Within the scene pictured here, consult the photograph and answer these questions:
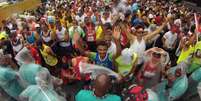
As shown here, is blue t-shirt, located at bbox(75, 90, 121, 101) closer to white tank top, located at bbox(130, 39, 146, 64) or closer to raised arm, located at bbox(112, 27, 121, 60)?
raised arm, located at bbox(112, 27, 121, 60)

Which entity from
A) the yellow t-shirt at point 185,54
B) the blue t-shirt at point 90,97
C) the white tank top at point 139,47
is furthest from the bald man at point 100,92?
the yellow t-shirt at point 185,54

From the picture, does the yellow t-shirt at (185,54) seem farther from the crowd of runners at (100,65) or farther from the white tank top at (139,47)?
the white tank top at (139,47)

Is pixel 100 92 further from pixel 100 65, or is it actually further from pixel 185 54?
pixel 185 54

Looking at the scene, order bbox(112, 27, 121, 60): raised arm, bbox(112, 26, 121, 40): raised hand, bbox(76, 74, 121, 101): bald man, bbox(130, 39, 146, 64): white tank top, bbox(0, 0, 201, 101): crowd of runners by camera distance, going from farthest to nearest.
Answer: bbox(112, 26, 121, 40): raised hand, bbox(130, 39, 146, 64): white tank top, bbox(112, 27, 121, 60): raised arm, bbox(0, 0, 201, 101): crowd of runners, bbox(76, 74, 121, 101): bald man

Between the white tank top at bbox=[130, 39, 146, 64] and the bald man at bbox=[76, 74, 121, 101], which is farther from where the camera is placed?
the white tank top at bbox=[130, 39, 146, 64]

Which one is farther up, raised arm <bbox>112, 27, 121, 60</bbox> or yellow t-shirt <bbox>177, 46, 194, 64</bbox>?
raised arm <bbox>112, 27, 121, 60</bbox>

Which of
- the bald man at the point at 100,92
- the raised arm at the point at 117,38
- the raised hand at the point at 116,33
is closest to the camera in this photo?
the bald man at the point at 100,92

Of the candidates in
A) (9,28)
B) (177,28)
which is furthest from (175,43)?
(9,28)

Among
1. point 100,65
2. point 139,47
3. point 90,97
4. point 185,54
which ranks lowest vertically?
point 185,54

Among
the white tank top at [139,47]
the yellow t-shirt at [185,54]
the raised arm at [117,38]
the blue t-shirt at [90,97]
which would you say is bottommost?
the yellow t-shirt at [185,54]

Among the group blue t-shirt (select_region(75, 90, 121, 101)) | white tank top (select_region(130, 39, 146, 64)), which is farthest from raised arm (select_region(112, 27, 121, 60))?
blue t-shirt (select_region(75, 90, 121, 101))

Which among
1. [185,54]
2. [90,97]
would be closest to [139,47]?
[185,54]

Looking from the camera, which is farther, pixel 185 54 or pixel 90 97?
pixel 185 54

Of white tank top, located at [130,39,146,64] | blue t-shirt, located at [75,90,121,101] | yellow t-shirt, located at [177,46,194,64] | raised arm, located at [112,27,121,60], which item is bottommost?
yellow t-shirt, located at [177,46,194,64]
